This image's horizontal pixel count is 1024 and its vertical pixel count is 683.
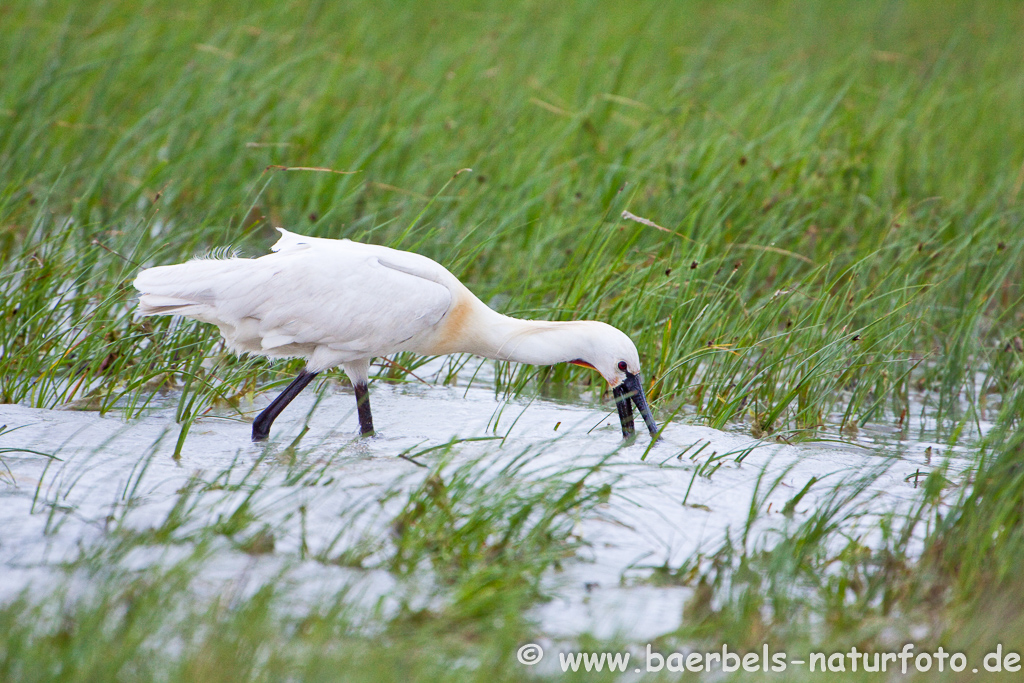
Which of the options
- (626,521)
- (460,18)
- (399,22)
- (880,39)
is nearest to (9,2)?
(399,22)

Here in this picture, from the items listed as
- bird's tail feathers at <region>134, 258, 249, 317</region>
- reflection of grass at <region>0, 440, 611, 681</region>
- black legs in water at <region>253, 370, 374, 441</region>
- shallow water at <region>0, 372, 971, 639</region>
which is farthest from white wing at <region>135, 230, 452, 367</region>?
reflection of grass at <region>0, 440, 611, 681</region>

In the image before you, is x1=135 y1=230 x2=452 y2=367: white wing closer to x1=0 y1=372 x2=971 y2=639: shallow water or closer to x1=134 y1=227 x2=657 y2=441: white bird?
x1=134 y1=227 x2=657 y2=441: white bird

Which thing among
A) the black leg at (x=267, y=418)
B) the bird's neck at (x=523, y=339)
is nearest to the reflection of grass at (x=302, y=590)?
the black leg at (x=267, y=418)

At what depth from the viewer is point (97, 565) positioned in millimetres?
2801

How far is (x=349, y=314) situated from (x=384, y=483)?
998mm

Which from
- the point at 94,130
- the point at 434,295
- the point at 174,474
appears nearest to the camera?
the point at 174,474

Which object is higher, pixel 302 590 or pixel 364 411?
pixel 364 411

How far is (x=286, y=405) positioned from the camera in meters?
4.53

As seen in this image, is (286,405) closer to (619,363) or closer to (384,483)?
(384,483)

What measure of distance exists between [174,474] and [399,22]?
6335mm

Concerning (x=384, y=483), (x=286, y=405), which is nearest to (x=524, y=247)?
(x=286, y=405)

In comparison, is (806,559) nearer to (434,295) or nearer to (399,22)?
(434,295)

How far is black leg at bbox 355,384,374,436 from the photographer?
15.1 ft

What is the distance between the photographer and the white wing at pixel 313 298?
14.4ft
